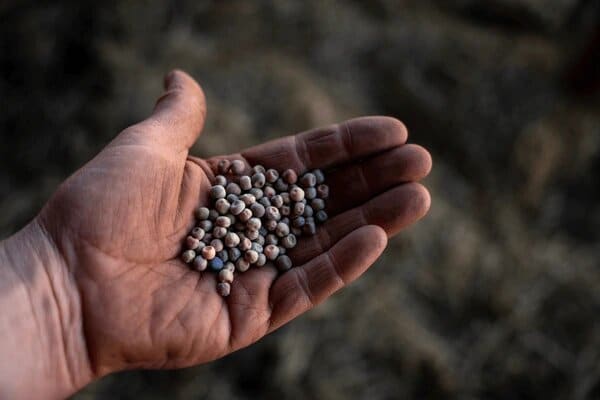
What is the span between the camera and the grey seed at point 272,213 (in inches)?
96.2

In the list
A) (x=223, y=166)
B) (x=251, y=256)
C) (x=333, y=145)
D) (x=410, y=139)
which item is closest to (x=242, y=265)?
(x=251, y=256)

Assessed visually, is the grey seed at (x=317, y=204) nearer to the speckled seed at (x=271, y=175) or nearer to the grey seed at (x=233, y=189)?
the speckled seed at (x=271, y=175)

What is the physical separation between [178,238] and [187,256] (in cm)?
9

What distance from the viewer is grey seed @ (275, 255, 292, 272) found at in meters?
2.28

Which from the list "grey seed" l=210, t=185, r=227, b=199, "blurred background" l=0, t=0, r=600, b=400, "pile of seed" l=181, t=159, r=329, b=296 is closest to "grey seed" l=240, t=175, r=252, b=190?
"pile of seed" l=181, t=159, r=329, b=296

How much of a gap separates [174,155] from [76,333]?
70 centimetres

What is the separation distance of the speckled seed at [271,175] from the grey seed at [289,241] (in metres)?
0.25

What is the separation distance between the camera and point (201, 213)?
2.34m

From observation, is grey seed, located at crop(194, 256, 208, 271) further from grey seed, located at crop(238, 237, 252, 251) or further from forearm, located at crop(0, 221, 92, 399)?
forearm, located at crop(0, 221, 92, 399)

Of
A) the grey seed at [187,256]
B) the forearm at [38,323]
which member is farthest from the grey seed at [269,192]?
the forearm at [38,323]

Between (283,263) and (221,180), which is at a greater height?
(221,180)

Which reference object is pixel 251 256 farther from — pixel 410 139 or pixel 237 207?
pixel 410 139

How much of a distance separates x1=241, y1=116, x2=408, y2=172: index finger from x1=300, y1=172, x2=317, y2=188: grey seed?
0.06m

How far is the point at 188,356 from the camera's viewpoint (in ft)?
6.77
